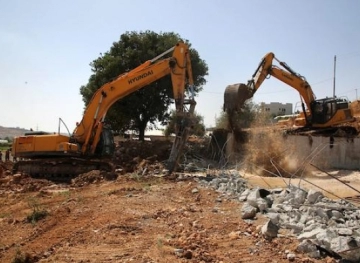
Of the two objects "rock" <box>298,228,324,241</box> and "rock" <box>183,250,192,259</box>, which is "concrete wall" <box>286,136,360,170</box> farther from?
"rock" <box>183,250,192,259</box>

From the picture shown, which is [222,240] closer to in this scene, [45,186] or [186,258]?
[186,258]

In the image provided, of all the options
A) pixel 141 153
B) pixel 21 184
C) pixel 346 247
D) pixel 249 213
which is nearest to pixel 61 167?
pixel 21 184

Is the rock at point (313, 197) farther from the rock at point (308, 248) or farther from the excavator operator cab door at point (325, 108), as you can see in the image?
the excavator operator cab door at point (325, 108)

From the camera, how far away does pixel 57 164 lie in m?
15.5

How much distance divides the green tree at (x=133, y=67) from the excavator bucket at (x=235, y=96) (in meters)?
9.05

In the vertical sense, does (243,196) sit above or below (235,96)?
below

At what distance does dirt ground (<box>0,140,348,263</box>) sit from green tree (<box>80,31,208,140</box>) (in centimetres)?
1484

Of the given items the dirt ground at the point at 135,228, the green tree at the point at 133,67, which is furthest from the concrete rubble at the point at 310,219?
the green tree at the point at 133,67

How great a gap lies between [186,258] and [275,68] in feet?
48.7

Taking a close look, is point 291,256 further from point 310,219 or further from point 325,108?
point 325,108

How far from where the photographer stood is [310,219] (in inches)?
247

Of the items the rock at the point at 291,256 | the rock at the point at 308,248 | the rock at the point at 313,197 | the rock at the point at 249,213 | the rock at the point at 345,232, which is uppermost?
the rock at the point at 313,197

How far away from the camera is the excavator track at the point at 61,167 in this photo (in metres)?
15.5

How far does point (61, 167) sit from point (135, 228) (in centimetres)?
978
